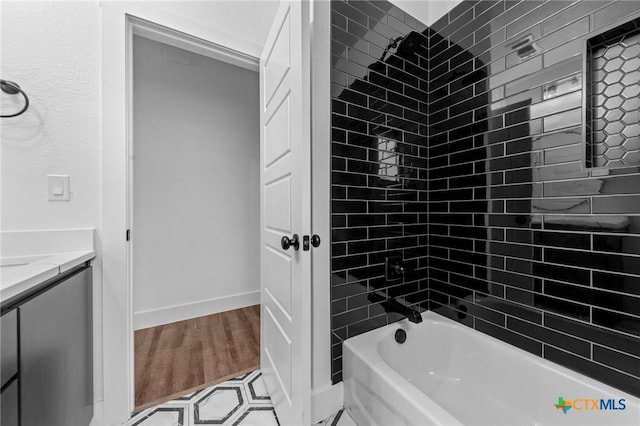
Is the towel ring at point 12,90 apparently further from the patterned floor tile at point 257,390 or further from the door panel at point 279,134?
the patterned floor tile at point 257,390

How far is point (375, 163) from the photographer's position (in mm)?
1587

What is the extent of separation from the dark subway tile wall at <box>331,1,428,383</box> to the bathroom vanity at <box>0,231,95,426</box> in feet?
3.71

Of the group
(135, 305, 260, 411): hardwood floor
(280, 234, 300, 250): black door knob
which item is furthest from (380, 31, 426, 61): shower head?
(135, 305, 260, 411): hardwood floor

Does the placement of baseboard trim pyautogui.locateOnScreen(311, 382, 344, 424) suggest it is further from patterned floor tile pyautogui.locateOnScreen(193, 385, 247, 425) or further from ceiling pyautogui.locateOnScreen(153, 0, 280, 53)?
ceiling pyautogui.locateOnScreen(153, 0, 280, 53)

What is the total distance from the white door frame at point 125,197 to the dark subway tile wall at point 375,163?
0.07 metres

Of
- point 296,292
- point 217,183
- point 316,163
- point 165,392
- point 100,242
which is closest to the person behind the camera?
point 296,292

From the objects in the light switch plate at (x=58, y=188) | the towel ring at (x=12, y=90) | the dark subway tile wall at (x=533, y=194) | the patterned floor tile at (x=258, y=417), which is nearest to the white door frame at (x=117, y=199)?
the light switch plate at (x=58, y=188)

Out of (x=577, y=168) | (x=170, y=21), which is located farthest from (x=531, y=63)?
(x=170, y=21)

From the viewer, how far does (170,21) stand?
1410 millimetres

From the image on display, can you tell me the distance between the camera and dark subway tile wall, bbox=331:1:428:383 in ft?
4.82

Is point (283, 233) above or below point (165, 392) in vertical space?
above

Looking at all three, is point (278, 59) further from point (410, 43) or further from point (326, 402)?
point (326, 402)

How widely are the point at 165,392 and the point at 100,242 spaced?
979mm

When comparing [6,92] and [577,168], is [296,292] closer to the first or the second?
[577,168]
